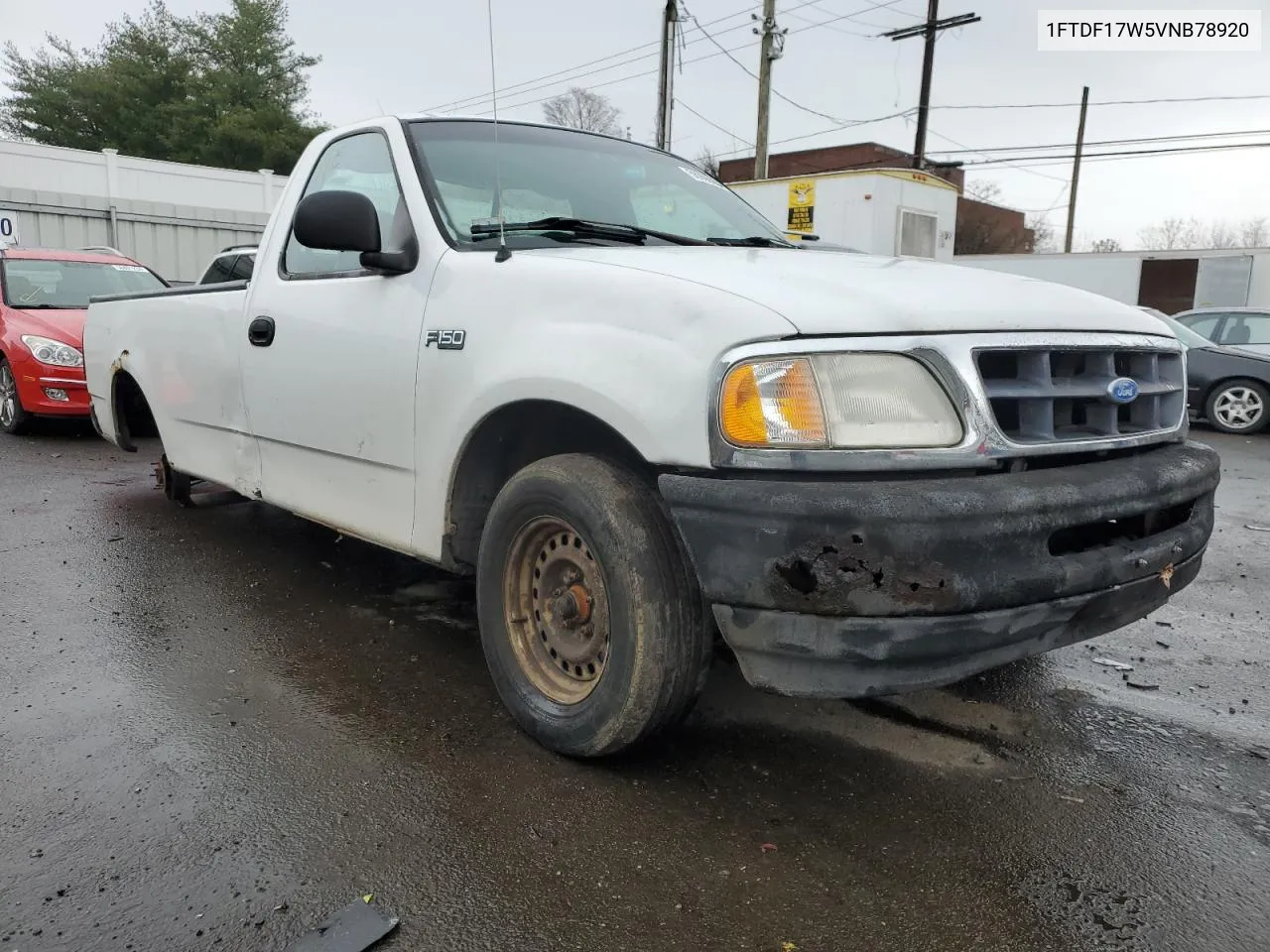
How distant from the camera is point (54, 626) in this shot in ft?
12.5

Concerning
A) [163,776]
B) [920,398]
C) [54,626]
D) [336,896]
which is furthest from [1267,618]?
[54,626]

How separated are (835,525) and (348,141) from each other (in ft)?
9.01

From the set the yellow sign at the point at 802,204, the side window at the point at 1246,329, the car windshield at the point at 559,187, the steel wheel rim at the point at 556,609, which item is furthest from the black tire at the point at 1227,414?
the steel wheel rim at the point at 556,609

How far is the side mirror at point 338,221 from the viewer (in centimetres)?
303

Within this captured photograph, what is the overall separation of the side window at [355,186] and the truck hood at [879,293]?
2.51 ft

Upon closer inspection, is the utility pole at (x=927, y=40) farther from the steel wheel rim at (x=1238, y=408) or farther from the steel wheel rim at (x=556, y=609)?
the steel wheel rim at (x=556, y=609)

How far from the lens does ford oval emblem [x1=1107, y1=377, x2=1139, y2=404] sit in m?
2.50

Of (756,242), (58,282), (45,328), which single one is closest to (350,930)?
(756,242)

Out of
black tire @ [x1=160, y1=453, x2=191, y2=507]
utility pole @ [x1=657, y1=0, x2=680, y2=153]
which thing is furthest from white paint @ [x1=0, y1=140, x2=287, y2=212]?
black tire @ [x1=160, y1=453, x2=191, y2=507]

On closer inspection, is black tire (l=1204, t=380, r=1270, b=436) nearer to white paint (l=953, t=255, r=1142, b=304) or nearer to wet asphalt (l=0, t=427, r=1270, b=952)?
wet asphalt (l=0, t=427, r=1270, b=952)

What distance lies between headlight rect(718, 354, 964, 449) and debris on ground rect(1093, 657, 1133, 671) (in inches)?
75.3

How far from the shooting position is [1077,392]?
2439 mm

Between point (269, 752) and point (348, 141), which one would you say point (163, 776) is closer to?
point (269, 752)

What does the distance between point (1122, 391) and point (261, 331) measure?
306cm
